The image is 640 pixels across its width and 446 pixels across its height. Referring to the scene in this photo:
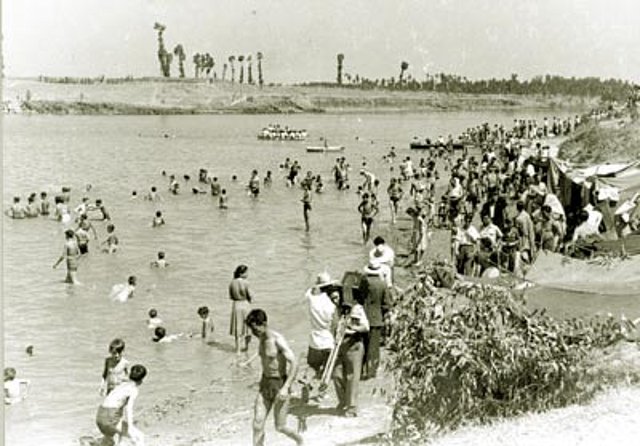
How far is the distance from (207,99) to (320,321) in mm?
125944

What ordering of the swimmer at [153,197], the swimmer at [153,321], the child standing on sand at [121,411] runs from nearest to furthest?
the child standing on sand at [121,411] → the swimmer at [153,321] → the swimmer at [153,197]

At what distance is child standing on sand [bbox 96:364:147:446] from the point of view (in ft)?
29.2

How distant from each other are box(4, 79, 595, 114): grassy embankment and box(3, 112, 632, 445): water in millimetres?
72704

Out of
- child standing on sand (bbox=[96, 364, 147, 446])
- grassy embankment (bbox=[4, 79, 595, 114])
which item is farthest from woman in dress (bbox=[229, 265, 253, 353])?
grassy embankment (bbox=[4, 79, 595, 114])

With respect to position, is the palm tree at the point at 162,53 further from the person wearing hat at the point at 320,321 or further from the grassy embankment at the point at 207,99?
the person wearing hat at the point at 320,321

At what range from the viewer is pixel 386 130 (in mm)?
93625

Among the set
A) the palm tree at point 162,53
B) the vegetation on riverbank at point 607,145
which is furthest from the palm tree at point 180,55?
the vegetation on riverbank at point 607,145

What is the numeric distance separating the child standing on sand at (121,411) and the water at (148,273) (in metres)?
1.62

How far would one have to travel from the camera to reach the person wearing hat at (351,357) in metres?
9.77

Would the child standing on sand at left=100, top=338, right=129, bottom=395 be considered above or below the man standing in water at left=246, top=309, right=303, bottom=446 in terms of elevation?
below

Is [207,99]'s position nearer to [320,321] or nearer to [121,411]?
[320,321]

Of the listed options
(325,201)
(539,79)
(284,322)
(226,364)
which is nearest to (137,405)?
(226,364)

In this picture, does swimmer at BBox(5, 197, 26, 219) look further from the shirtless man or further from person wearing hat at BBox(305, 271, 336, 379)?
person wearing hat at BBox(305, 271, 336, 379)

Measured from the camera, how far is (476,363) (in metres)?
8.04
